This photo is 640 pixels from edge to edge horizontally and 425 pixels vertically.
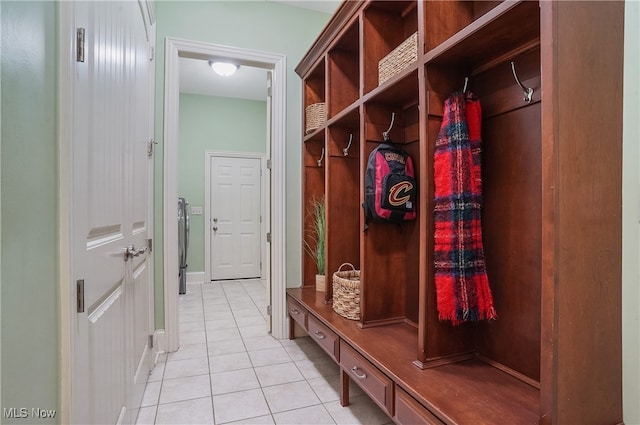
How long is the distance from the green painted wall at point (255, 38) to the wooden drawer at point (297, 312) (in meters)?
0.21

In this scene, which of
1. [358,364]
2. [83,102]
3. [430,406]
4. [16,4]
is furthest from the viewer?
[358,364]

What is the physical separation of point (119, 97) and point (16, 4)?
31.6 inches

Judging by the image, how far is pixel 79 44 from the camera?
957 mm

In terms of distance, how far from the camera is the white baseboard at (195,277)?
203 inches

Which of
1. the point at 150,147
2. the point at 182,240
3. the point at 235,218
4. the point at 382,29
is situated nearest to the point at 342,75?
the point at 382,29

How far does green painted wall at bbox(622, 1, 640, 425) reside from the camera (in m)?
1.06

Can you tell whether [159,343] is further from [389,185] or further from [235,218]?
[235,218]

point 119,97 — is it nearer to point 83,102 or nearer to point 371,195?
point 83,102

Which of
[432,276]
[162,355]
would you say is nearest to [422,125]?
[432,276]

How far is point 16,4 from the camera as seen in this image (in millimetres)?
658

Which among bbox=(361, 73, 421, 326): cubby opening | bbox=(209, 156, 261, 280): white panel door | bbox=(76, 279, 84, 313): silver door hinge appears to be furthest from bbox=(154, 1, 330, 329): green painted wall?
bbox=(209, 156, 261, 280): white panel door

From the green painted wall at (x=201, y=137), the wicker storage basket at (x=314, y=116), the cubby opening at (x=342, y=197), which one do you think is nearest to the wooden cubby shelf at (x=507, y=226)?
the cubby opening at (x=342, y=197)

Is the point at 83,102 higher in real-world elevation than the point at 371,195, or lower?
higher

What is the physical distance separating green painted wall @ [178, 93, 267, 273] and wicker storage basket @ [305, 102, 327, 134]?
112 inches
